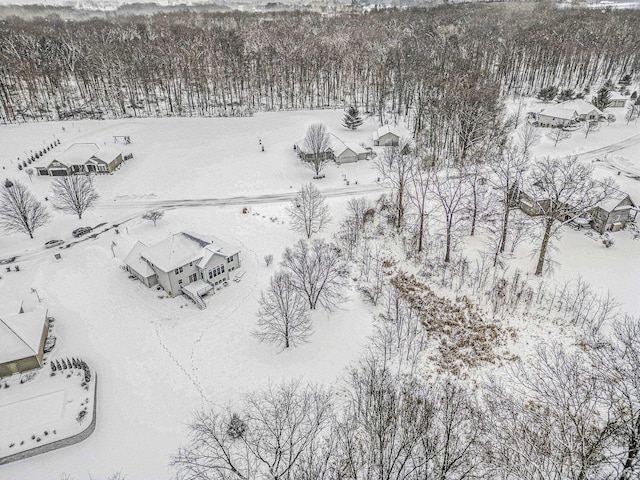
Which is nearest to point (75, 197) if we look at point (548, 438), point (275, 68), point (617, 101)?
point (548, 438)

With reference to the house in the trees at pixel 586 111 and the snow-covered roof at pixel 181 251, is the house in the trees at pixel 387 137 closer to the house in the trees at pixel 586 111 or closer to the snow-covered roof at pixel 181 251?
the house in the trees at pixel 586 111

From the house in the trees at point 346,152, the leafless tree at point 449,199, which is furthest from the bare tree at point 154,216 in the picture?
the leafless tree at point 449,199

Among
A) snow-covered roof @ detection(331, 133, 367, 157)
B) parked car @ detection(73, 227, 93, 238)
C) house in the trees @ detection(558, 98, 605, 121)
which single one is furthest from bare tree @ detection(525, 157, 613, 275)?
parked car @ detection(73, 227, 93, 238)

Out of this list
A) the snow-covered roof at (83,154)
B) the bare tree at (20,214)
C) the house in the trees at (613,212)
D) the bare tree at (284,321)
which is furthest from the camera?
the snow-covered roof at (83,154)

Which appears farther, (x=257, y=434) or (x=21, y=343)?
(x=21, y=343)

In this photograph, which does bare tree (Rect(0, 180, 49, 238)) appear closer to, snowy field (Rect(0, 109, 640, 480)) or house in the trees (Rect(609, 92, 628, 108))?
snowy field (Rect(0, 109, 640, 480))

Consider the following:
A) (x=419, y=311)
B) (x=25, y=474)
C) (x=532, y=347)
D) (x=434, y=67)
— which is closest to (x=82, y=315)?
(x=25, y=474)

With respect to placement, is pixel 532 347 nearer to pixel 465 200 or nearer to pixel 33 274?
pixel 465 200

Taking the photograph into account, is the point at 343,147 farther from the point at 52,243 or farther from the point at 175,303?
the point at 52,243
